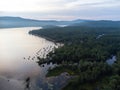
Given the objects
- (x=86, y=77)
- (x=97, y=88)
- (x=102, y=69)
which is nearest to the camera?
(x=97, y=88)

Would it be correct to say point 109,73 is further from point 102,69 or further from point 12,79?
point 12,79

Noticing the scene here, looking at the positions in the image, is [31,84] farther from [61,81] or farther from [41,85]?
[61,81]

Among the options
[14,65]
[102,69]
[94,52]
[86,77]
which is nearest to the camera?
[86,77]

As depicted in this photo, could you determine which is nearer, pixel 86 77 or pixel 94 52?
pixel 86 77

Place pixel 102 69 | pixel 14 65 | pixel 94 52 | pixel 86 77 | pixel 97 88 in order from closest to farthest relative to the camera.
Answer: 1. pixel 97 88
2. pixel 86 77
3. pixel 102 69
4. pixel 14 65
5. pixel 94 52

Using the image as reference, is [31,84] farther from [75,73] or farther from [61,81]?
[75,73]

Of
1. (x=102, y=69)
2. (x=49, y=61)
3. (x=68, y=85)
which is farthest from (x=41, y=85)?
(x=49, y=61)

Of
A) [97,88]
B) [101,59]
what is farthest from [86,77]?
[101,59]

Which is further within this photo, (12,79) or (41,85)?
(12,79)
